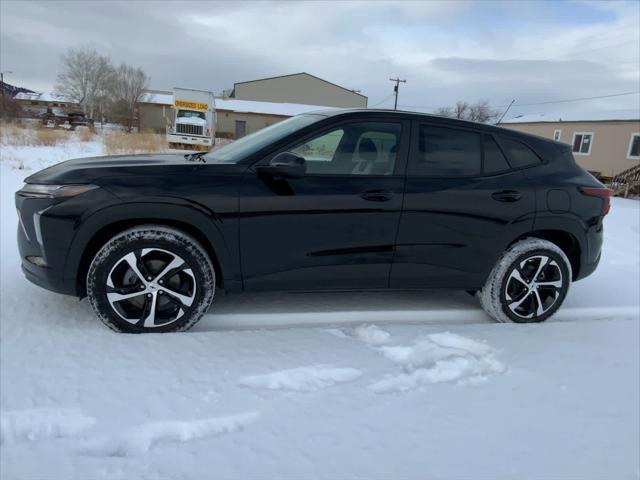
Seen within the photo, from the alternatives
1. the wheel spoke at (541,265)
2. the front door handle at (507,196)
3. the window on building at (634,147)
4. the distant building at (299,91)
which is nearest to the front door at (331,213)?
the front door handle at (507,196)

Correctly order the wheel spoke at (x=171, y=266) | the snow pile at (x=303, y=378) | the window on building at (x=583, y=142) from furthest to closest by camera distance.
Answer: the window on building at (x=583, y=142) → the wheel spoke at (x=171, y=266) → the snow pile at (x=303, y=378)

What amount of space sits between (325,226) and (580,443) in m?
1.89

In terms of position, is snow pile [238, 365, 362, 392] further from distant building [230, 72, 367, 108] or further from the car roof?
distant building [230, 72, 367, 108]

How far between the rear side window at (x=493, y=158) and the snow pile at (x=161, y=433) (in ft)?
8.29

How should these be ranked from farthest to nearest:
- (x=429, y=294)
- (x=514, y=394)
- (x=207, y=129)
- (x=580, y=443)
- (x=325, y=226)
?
(x=207, y=129), (x=429, y=294), (x=325, y=226), (x=514, y=394), (x=580, y=443)

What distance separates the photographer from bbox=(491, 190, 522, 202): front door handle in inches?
131

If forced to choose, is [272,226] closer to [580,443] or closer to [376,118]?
[376,118]

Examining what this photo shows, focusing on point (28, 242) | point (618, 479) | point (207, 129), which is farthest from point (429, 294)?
point (207, 129)

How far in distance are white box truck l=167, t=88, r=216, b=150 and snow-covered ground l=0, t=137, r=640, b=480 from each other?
69.7 feet

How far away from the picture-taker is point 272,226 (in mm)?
2945

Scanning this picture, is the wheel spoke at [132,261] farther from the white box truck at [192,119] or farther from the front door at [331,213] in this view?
the white box truck at [192,119]

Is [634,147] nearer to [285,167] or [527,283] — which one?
[527,283]

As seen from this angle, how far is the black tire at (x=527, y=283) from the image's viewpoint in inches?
135

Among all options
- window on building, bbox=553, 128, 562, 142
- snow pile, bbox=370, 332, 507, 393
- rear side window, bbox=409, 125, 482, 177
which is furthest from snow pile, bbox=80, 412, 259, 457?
window on building, bbox=553, 128, 562, 142
